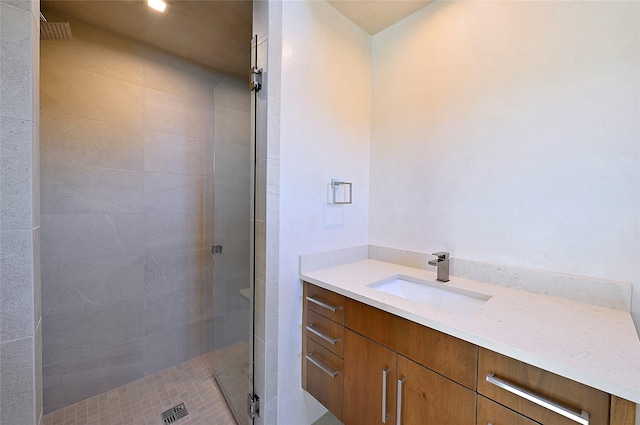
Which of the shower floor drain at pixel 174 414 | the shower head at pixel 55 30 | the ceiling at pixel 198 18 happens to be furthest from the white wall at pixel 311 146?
the shower head at pixel 55 30

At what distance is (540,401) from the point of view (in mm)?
684

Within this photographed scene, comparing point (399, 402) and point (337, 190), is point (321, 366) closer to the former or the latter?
point (399, 402)

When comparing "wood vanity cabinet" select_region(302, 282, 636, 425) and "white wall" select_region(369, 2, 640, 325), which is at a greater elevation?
"white wall" select_region(369, 2, 640, 325)

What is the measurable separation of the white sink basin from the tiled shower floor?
135 cm

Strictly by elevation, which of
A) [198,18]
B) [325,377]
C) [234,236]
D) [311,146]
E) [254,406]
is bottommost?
[254,406]

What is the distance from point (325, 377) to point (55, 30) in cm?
260

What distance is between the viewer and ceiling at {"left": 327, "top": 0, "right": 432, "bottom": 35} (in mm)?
1582

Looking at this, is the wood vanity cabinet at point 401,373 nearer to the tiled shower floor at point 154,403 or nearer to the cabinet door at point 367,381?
the cabinet door at point 367,381

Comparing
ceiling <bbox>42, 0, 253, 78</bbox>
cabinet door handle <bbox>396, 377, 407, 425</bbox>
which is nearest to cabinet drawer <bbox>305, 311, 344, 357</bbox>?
cabinet door handle <bbox>396, 377, 407, 425</bbox>

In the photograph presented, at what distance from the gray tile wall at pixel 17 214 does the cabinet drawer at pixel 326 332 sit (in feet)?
3.48

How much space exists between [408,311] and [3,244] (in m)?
1.29

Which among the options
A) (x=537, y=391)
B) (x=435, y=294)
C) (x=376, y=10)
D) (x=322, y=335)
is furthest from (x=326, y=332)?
(x=376, y=10)

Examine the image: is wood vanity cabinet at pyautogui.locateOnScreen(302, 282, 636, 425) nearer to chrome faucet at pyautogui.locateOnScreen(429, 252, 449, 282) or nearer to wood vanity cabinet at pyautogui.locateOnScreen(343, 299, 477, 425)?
wood vanity cabinet at pyautogui.locateOnScreen(343, 299, 477, 425)

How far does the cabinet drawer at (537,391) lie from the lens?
0.64 metres
